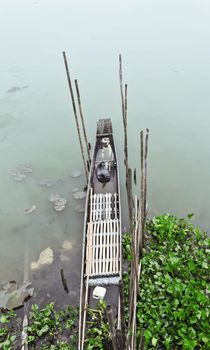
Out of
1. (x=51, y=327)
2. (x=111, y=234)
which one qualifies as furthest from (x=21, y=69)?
(x=51, y=327)

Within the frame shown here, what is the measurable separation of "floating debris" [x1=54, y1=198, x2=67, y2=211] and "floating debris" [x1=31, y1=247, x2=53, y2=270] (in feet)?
4.60

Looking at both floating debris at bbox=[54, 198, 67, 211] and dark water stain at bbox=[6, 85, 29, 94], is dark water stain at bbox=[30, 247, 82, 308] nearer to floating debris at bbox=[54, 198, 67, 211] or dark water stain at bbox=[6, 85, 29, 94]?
floating debris at bbox=[54, 198, 67, 211]

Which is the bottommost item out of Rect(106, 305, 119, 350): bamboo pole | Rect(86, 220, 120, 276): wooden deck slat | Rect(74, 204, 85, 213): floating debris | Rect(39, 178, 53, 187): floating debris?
Rect(106, 305, 119, 350): bamboo pole

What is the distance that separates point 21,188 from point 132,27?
584 inches

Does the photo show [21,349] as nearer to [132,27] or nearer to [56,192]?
[56,192]

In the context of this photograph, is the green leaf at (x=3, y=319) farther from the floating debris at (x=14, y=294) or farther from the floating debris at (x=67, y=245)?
the floating debris at (x=67, y=245)

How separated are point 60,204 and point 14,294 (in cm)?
298

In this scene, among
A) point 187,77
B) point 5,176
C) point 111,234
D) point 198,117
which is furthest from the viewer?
point 187,77

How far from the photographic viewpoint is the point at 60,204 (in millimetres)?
9609

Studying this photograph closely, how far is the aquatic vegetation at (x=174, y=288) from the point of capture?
554cm

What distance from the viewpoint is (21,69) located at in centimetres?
1777

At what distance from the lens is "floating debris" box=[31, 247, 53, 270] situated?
26.3 ft

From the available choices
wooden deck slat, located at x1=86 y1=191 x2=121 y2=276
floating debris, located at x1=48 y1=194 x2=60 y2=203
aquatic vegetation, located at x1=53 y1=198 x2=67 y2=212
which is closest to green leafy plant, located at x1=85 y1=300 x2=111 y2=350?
wooden deck slat, located at x1=86 y1=191 x2=121 y2=276

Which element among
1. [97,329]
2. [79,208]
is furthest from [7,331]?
[79,208]
